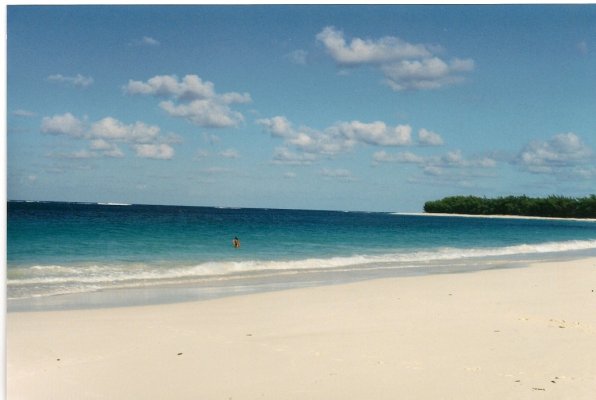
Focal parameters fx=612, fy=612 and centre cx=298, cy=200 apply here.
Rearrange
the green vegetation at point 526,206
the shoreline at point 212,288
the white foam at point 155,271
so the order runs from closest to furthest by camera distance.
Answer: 1. the shoreline at point 212,288
2. the white foam at point 155,271
3. the green vegetation at point 526,206

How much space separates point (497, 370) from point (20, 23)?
454 cm

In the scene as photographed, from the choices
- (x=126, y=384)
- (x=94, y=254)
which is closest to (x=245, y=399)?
(x=126, y=384)

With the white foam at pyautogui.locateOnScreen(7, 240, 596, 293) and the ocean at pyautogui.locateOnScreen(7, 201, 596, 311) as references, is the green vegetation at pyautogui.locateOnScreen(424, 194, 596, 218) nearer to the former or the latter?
the ocean at pyautogui.locateOnScreen(7, 201, 596, 311)

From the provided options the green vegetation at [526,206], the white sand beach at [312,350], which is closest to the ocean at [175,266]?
the white sand beach at [312,350]

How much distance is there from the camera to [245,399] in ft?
11.8

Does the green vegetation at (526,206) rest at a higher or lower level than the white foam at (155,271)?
higher

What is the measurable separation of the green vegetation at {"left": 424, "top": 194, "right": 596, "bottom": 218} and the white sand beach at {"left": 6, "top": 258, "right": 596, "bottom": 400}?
35285 mm

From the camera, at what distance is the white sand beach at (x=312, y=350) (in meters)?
3.76

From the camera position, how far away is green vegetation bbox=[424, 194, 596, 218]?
41.2 m

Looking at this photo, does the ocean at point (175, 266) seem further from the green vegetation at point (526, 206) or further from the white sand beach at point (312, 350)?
the green vegetation at point (526, 206)

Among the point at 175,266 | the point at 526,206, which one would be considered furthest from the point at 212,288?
the point at 526,206

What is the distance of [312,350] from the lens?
14.6 ft

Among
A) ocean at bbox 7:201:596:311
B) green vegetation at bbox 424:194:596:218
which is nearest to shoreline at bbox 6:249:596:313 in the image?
ocean at bbox 7:201:596:311

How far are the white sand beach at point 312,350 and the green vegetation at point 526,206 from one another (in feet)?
116
